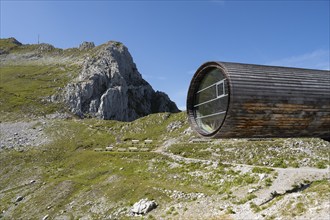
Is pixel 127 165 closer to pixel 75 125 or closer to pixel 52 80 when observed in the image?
pixel 75 125

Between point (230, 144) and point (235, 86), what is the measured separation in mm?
45084

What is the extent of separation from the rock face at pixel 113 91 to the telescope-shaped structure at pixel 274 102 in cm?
10306

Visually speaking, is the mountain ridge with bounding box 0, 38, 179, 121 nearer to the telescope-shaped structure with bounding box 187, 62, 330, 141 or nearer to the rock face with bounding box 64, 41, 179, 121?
the rock face with bounding box 64, 41, 179, 121

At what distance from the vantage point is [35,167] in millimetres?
54750

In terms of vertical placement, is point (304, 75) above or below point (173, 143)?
above

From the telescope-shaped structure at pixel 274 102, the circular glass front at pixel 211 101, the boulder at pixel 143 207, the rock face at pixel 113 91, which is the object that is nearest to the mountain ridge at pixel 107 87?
the rock face at pixel 113 91

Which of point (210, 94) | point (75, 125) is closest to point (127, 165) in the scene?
point (75, 125)

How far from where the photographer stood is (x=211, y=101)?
17.1ft

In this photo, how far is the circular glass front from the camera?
4.75 meters

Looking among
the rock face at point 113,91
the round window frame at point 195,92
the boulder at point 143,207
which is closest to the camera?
the round window frame at point 195,92

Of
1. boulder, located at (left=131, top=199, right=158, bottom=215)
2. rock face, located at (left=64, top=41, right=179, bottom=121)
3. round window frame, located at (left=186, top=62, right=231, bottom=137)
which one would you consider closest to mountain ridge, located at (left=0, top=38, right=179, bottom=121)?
rock face, located at (left=64, top=41, right=179, bottom=121)

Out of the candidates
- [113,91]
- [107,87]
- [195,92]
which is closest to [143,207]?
[195,92]

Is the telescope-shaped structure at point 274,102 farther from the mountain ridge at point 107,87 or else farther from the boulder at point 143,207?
the mountain ridge at point 107,87

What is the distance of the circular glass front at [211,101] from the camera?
187 inches
